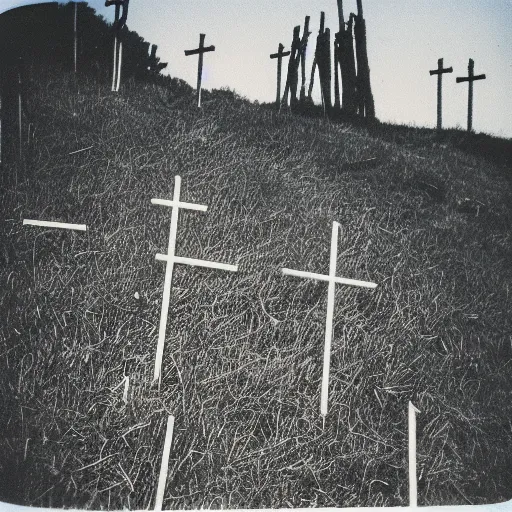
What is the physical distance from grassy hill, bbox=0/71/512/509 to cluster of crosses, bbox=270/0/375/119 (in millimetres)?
70

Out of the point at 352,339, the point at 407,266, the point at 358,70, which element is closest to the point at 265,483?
the point at 352,339

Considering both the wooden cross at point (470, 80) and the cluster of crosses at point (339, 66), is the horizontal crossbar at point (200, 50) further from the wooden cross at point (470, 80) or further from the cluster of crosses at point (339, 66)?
the wooden cross at point (470, 80)

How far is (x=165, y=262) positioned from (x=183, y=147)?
13.6 inches

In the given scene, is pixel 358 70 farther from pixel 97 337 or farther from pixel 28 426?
pixel 28 426

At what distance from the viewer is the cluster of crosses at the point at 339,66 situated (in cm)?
160

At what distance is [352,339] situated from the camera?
5.03 feet

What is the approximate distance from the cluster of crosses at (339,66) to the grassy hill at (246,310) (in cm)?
7

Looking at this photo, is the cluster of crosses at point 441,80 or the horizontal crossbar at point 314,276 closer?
the horizontal crossbar at point 314,276

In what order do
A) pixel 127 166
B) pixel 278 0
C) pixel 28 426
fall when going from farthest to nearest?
1. pixel 278 0
2. pixel 127 166
3. pixel 28 426

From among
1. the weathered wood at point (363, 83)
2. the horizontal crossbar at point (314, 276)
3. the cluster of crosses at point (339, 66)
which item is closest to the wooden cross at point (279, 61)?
the cluster of crosses at point (339, 66)

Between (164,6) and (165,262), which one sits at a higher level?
(164,6)

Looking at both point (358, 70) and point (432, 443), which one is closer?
point (432, 443)

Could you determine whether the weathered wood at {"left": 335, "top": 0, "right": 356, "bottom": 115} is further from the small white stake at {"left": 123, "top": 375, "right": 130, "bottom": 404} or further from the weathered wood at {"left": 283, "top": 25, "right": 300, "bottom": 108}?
the small white stake at {"left": 123, "top": 375, "right": 130, "bottom": 404}

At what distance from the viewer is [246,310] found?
1.49m
